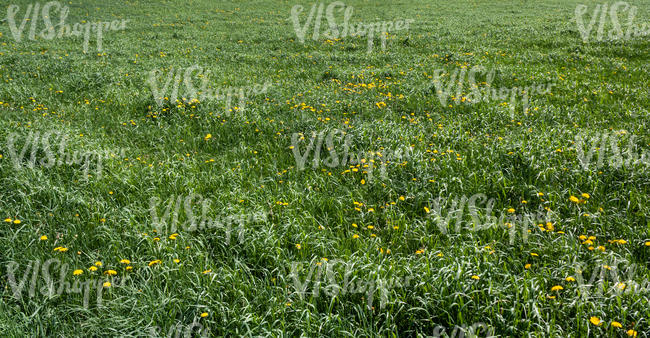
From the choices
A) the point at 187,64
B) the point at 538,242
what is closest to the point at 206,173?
the point at 538,242

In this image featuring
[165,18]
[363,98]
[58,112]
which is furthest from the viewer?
[165,18]

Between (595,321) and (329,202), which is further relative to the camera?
(329,202)

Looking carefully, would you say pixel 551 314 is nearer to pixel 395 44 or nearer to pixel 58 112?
pixel 58 112

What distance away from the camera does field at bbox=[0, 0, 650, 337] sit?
3391mm

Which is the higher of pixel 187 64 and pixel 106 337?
pixel 187 64

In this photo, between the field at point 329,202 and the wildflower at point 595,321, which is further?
the field at point 329,202

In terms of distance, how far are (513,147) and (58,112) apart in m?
8.74

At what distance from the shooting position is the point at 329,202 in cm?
514

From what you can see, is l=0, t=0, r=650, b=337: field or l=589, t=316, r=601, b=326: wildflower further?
l=0, t=0, r=650, b=337: field

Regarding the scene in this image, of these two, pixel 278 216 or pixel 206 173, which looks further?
pixel 206 173

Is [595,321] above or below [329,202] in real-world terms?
below

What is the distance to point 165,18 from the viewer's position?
24.7m

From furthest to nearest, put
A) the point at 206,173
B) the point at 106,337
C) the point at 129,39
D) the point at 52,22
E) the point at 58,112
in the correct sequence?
the point at 52,22
the point at 129,39
the point at 58,112
the point at 206,173
the point at 106,337

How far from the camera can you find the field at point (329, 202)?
339cm
